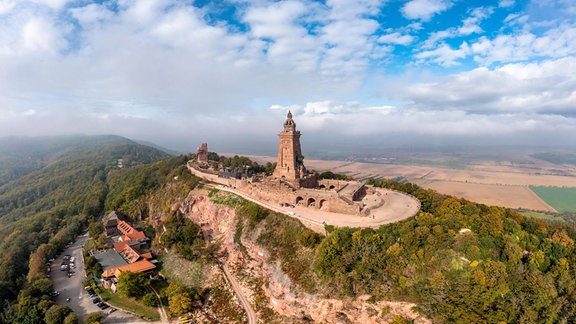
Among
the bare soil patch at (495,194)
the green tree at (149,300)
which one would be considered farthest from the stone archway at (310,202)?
the bare soil patch at (495,194)

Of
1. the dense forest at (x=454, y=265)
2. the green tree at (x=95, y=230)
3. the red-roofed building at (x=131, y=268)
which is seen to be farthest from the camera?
the green tree at (x=95, y=230)

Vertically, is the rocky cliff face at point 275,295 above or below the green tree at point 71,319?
above

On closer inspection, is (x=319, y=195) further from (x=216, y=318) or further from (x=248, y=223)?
(x=216, y=318)

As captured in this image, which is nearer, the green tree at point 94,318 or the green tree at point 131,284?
the green tree at point 94,318

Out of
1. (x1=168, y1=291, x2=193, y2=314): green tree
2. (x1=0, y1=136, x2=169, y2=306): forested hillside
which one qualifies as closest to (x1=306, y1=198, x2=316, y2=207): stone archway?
(x1=168, y1=291, x2=193, y2=314): green tree

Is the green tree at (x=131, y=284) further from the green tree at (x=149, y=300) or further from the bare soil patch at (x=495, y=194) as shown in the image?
the bare soil patch at (x=495, y=194)

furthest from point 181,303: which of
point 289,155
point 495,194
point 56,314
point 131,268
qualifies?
point 495,194

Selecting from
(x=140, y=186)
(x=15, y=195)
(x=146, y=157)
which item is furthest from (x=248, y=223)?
(x=146, y=157)
